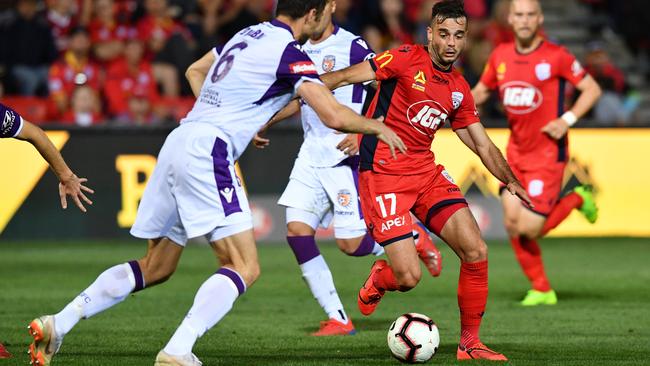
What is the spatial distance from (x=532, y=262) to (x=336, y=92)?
2856 mm

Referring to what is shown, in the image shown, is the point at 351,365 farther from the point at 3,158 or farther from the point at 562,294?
the point at 3,158

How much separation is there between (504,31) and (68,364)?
1488cm

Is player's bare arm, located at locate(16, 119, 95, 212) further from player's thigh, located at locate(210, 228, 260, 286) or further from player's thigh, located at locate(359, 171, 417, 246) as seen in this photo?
player's thigh, located at locate(359, 171, 417, 246)

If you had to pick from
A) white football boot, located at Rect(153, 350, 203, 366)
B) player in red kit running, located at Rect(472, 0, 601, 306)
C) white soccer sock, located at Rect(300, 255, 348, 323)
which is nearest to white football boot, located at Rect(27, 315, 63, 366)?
white football boot, located at Rect(153, 350, 203, 366)

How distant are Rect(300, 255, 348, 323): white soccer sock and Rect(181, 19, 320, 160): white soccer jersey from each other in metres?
2.37

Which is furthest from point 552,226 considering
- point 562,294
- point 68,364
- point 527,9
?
point 68,364

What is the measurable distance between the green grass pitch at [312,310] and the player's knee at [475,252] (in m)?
0.67

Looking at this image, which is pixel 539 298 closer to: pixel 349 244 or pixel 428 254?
pixel 428 254

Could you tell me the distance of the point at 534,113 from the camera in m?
11.8

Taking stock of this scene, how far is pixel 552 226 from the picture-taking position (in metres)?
12.3

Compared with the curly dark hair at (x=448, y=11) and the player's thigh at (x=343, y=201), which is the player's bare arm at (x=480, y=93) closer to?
the player's thigh at (x=343, y=201)

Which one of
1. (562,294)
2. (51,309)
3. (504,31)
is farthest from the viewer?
(504,31)

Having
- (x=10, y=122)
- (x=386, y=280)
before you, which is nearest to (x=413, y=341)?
(x=386, y=280)

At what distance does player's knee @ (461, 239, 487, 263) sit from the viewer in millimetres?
8203
